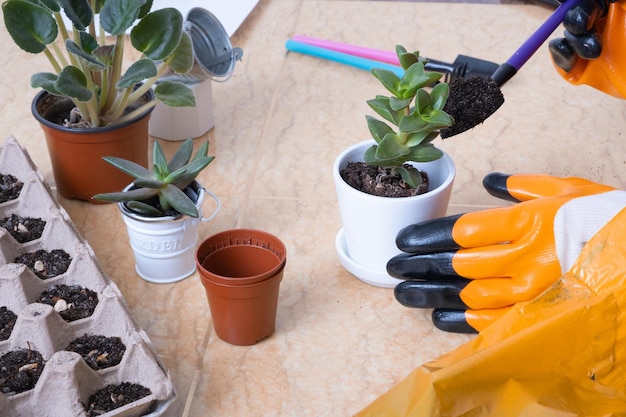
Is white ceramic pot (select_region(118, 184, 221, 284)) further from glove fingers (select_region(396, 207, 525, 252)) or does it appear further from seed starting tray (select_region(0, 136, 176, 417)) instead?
glove fingers (select_region(396, 207, 525, 252))

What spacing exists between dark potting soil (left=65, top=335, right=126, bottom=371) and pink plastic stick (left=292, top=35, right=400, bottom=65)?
2.49 feet

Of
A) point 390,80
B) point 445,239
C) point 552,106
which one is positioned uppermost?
point 390,80

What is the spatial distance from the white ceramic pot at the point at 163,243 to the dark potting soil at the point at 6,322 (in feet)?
0.53

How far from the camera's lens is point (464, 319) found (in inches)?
34.0

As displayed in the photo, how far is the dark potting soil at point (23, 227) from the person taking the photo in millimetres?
952

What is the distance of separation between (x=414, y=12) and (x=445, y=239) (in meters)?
0.88

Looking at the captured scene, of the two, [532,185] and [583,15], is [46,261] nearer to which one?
[532,185]

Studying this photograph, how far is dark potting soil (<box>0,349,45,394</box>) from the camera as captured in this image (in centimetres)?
74

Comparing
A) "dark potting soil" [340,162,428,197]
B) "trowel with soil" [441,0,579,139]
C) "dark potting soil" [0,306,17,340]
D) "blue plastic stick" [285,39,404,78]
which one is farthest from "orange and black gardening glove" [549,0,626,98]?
"dark potting soil" [0,306,17,340]

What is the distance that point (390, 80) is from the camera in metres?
0.84

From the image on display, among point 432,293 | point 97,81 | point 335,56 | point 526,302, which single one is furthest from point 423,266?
point 335,56

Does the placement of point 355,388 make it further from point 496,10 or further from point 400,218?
point 496,10

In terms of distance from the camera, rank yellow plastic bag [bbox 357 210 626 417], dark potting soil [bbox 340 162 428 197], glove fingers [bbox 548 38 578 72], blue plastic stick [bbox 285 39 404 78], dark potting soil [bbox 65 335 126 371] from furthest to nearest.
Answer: blue plastic stick [bbox 285 39 404 78], glove fingers [bbox 548 38 578 72], dark potting soil [bbox 340 162 428 197], dark potting soil [bbox 65 335 126 371], yellow plastic bag [bbox 357 210 626 417]

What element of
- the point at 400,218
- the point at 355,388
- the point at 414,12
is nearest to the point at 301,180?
the point at 400,218
